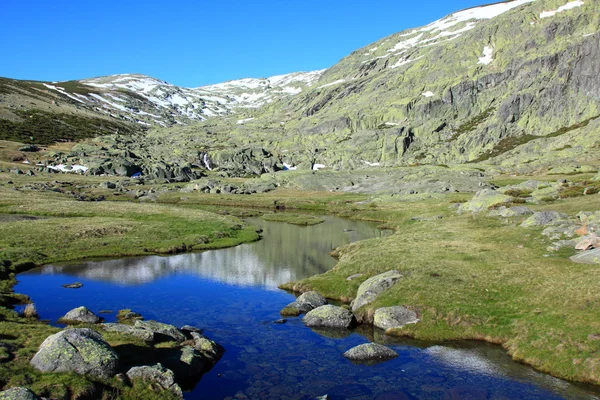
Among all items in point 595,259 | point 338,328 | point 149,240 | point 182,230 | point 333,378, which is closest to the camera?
point 333,378

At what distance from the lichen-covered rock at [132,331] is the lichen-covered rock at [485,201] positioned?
71.8 metres

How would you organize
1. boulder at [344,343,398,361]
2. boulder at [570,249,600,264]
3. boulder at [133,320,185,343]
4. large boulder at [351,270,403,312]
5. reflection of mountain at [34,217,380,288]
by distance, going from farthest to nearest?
1. reflection of mountain at [34,217,380,288]
2. boulder at [570,249,600,264]
3. large boulder at [351,270,403,312]
4. boulder at [133,320,185,343]
5. boulder at [344,343,398,361]

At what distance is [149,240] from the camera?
7625 centimetres

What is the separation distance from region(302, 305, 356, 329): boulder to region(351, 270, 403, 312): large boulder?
310 centimetres

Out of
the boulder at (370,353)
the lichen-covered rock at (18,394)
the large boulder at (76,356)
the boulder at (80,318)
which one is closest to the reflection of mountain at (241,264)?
the boulder at (80,318)

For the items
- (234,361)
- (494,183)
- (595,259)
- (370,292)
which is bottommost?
(234,361)

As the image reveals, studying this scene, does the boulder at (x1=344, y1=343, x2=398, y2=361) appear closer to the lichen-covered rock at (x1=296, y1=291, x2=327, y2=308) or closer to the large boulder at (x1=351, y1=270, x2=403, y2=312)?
the large boulder at (x1=351, y1=270, x2=403, y2=312)

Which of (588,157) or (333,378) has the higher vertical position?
(588,157)

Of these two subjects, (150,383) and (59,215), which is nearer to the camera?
(150,383)

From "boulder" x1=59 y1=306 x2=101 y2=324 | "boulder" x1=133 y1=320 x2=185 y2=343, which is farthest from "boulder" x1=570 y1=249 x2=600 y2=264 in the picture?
"boulder" x1=59 y1=306 x2=101 y2=324

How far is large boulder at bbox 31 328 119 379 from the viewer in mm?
22891

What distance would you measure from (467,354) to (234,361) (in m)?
18.3

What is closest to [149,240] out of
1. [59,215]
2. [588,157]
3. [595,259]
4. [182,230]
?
[182,230]

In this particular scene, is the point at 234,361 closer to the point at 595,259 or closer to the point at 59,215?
the point at 595,259
